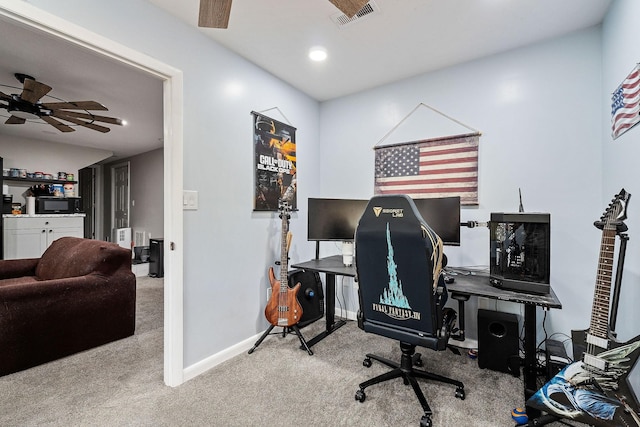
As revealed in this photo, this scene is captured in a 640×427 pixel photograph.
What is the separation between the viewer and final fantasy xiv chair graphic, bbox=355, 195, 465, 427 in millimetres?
1478

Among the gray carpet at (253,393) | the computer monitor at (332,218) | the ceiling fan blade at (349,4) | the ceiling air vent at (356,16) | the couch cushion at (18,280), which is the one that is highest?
the ceiling air vent at (356,16)

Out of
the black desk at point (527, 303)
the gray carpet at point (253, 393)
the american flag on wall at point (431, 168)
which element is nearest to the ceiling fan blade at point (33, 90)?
the gray carpet at point (253, 393)

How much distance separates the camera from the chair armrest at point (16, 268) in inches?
119

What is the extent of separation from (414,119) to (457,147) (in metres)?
0.51

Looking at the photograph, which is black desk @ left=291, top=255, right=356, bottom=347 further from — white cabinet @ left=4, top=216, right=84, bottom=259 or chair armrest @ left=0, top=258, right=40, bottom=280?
white cabinet @ left=4, top=216, right=84, bottom=259

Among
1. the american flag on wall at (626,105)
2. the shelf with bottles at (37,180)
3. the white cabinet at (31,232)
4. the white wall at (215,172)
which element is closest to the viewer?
the american flag on wall at (626,105)

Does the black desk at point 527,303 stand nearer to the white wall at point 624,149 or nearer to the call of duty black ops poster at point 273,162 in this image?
the white wall at point 624,149

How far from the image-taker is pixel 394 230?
1.52 meters

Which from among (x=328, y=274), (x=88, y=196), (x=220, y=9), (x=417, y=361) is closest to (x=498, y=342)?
(x=417, y=361)

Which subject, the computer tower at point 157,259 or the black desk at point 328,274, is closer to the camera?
the black desk at point 328,274

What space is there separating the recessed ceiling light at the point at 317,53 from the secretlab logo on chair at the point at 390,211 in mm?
1508

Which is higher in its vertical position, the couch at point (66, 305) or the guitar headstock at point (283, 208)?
the guitar headstock at point (283, 208)

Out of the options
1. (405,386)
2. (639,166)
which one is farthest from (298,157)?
(639,166)

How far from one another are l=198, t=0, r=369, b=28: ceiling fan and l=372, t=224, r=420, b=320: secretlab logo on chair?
121 centimetres
